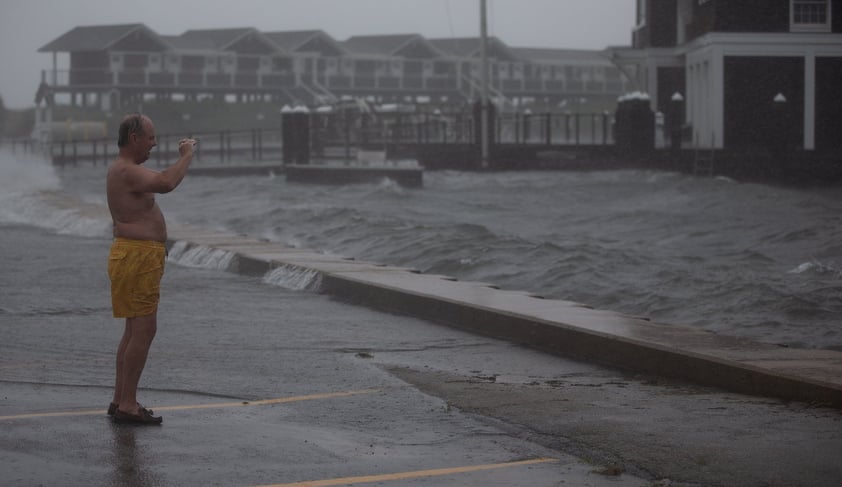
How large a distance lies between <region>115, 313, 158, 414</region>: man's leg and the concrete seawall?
3500 millimetres

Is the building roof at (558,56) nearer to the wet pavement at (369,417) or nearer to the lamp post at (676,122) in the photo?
the lamp post at (676,122)

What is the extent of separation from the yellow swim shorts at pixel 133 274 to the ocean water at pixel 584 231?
7165 mm

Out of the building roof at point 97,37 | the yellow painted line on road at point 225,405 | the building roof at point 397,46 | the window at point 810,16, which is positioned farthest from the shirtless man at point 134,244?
the building roof at point 397,46

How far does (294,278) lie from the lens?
575 inches

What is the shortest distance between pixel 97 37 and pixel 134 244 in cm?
8609

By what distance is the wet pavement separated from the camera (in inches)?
235

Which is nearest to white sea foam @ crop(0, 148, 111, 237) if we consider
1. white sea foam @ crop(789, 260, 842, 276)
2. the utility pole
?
white sea foam @ crop(789, 260, 842, 276)

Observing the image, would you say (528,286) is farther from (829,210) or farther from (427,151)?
(427,151)

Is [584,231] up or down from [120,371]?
down

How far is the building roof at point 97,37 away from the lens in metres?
88.4

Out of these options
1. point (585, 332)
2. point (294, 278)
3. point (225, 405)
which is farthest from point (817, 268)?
point (225, 405)

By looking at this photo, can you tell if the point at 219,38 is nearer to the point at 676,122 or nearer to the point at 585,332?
the point at 676,122

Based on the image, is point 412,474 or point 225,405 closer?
point 412,474

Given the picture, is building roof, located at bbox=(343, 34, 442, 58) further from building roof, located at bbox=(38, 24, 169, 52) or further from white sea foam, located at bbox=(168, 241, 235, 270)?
white sea foam, located at bbox=(168, 241, 235, 270)
